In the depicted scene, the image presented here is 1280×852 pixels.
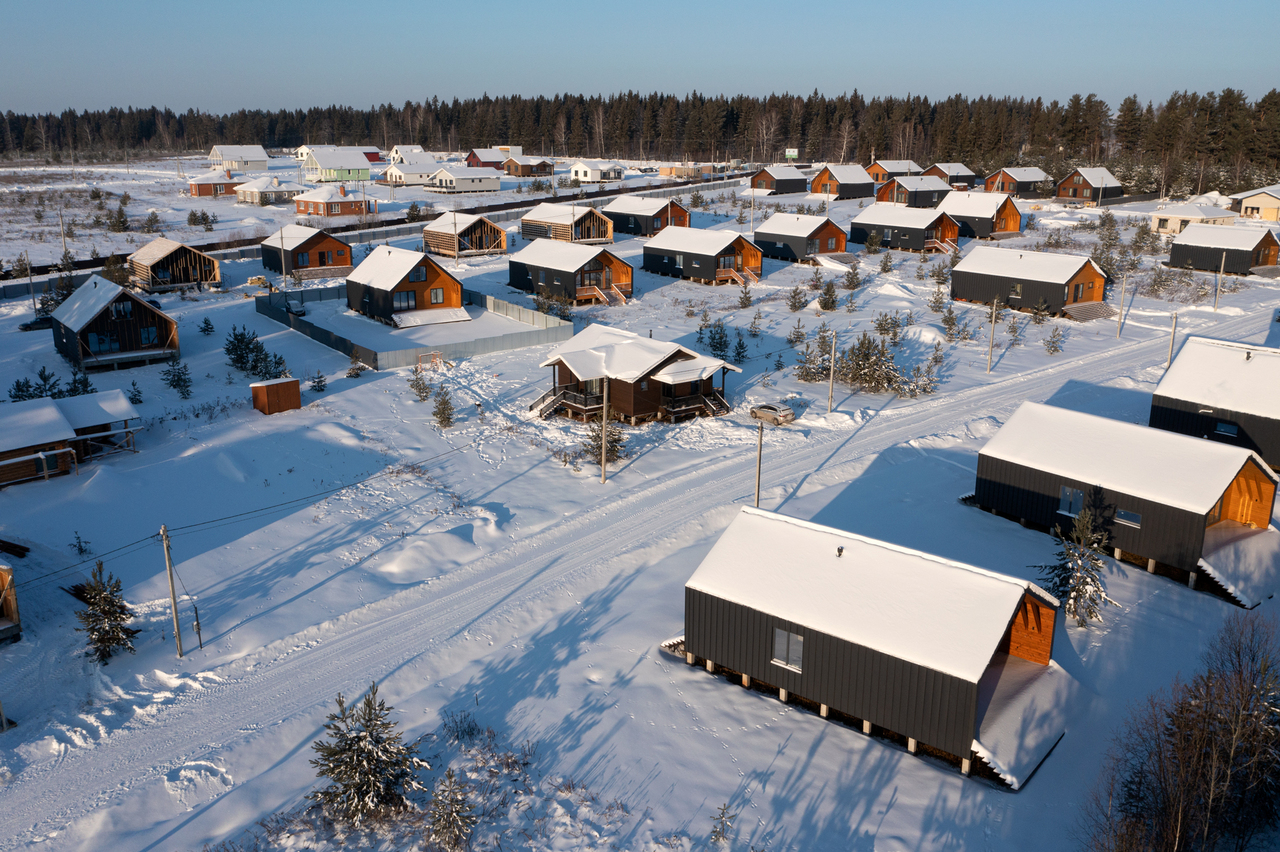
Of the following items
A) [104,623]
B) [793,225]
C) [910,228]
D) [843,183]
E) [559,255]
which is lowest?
[104,623]

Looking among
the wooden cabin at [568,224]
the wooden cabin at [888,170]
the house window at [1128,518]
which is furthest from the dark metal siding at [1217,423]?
the wooden cabin at [888,170]

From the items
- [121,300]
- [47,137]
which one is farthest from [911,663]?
[47,137]

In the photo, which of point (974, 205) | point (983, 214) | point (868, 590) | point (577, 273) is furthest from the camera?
point (974, 205)

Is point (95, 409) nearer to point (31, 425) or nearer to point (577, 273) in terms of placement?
point (31, 425)

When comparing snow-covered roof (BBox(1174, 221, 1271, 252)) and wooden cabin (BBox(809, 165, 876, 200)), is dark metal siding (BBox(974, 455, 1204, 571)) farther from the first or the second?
wooden cabin (BBox(809, 165, 876, 200))

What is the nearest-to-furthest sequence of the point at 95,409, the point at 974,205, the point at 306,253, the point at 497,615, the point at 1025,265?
the point at 497,615 < the point at 95,409 < the point at 1025,265 < the point at 306,253 < the point at 974,205

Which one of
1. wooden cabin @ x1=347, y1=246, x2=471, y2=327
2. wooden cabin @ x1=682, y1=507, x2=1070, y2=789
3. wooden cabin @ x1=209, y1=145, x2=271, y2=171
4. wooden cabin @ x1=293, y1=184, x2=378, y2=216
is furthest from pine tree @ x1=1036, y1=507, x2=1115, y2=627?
wooden cabin @ x1=209, y1=145, x2=271, y2=171

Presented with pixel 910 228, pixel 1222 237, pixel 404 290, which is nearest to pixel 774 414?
pixel 404 290
